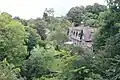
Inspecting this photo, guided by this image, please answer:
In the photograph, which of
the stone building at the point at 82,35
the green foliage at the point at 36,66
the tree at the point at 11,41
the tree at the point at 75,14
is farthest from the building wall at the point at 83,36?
the green foliage at the point at 36,66

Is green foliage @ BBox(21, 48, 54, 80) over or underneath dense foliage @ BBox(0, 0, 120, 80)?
underneath

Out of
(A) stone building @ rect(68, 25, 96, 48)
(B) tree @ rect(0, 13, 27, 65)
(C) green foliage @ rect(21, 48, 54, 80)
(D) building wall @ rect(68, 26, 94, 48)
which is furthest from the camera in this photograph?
(A) stone building @ rect(68, 25, 96, 48)

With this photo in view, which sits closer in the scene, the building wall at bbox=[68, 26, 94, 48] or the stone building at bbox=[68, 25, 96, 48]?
the building wall at bbox=[68, 26, 94, 48]

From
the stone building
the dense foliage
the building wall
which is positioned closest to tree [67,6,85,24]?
the stone building

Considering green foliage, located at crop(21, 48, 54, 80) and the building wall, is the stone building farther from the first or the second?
green foliage, located at crop(21, 48, 54, 80)

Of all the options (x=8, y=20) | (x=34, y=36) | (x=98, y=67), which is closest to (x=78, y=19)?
(x=34, y=36)

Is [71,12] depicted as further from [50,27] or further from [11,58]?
[11,58]

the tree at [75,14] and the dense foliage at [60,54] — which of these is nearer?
the dense foliage at [60,54]

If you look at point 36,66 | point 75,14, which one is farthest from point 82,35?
point 36,66

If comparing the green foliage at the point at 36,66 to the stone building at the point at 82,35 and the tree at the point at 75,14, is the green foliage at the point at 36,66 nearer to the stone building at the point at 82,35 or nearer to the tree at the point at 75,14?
the stone building at the point at 82,35
